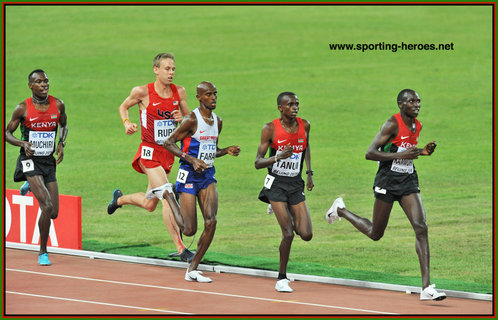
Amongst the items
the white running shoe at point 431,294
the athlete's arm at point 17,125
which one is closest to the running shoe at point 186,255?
the athlete's arm at point 17,125

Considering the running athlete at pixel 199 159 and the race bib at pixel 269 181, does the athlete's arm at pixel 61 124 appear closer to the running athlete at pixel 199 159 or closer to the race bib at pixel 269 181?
the running athlete at pixel 199 159

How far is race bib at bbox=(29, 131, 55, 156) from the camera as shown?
13.1 metres

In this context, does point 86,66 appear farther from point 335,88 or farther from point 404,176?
point 404,176

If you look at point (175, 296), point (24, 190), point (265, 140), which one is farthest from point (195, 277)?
point (24, 190)

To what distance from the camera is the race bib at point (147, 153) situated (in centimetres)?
1344

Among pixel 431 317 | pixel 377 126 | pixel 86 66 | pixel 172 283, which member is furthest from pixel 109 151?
pixel 431 317

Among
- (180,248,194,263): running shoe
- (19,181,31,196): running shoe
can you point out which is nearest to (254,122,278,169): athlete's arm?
(180,248,194,263): running shoe

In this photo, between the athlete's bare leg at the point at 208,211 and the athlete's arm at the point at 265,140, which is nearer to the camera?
the athlete's arm at the point at 265,140

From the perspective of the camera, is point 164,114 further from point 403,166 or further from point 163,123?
point 403,166

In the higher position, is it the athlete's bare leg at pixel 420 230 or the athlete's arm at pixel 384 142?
the athlete's arm at pixel 384 142

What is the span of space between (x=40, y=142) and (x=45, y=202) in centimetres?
77

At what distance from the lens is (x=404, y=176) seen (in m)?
11.4

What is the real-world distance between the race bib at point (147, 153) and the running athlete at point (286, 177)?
2.15 m

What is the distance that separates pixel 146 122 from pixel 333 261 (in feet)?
11.1
